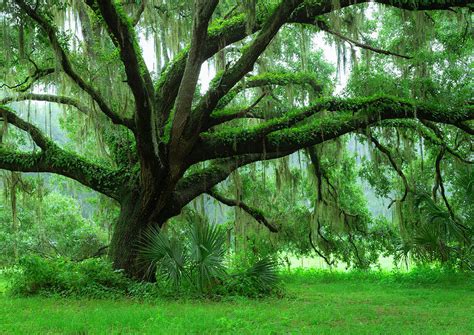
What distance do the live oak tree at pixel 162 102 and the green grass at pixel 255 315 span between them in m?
2.39

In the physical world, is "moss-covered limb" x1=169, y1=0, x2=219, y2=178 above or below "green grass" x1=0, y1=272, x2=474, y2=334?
above

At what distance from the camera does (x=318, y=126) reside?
928 cm

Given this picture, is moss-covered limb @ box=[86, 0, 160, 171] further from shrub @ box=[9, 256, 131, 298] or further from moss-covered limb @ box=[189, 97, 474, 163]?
shrub @ box=[9, 256, 131, 298]

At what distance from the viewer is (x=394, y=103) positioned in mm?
8969

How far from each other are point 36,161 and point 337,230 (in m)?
7.75

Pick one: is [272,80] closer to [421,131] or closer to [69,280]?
[421,131]

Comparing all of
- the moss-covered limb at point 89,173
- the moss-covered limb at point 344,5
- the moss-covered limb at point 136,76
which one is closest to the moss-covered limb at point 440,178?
the moss-covered limb at point 344,5

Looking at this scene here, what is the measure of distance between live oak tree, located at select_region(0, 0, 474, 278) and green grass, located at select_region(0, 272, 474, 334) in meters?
2.39

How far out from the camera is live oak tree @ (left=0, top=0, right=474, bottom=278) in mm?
7902

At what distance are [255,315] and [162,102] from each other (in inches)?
216

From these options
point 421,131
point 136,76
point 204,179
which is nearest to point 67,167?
point 204,179

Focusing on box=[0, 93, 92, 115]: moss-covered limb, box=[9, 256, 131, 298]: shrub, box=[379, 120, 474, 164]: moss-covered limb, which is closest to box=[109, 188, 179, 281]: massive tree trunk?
box=[9, 256, 131, 298]: shrub

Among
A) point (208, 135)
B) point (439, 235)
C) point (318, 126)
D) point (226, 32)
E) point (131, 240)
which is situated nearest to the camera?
point (318, 126)

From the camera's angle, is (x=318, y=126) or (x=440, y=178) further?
(x=440, y=178)
